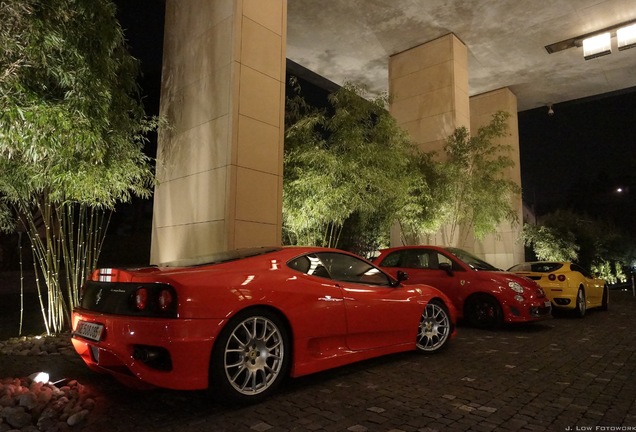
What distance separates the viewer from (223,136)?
6.16m

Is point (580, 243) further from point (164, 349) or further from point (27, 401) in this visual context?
point (27, 401)

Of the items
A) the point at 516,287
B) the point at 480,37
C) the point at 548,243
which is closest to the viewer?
the point at 516,287

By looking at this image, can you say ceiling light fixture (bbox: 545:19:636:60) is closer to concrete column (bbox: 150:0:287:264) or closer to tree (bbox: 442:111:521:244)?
tree (bbox: 442:111:521:244)

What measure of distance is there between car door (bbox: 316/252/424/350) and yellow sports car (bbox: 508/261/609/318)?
4.63 m

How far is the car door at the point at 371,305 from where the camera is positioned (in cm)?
364

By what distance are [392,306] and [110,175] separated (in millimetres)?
3308

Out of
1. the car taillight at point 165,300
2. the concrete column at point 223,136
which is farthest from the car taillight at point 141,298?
the concrete column at point 223,136

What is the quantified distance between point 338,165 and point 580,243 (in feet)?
54.8

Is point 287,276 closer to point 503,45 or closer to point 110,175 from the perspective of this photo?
point 110,175

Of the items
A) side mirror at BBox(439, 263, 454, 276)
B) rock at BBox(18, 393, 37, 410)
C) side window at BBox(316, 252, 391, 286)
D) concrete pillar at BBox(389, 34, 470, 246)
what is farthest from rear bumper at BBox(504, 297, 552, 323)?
rock at BBox(18, 393, 37, 410)

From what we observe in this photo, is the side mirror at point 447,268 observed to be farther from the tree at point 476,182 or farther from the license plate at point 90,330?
the license plate at point 90,330

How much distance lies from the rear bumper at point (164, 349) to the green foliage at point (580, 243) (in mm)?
15037

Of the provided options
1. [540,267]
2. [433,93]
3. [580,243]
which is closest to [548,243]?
[580,243]

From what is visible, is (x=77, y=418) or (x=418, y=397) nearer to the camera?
(x=77, y=418)
